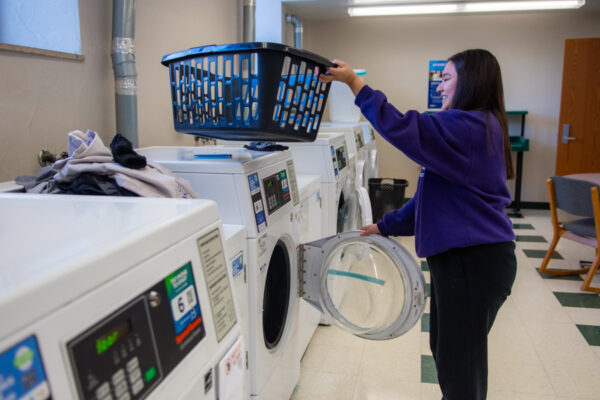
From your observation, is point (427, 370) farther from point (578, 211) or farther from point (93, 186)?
point (93, 186)

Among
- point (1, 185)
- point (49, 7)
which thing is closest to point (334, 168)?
point (49, 7)

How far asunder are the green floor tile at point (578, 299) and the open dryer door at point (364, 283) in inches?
76.7

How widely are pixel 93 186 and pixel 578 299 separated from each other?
11.3ft

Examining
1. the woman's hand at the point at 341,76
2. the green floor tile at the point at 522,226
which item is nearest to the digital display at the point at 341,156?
the woman's hand at the point at 341,76

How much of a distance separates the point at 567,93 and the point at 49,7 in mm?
5743

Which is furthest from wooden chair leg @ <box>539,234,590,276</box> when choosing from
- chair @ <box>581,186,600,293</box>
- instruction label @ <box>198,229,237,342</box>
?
instruction label @ <box>198,229,237,342</box>

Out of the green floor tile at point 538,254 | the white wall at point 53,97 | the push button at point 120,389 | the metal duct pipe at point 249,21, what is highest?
the metal duct pipe at point 249,21

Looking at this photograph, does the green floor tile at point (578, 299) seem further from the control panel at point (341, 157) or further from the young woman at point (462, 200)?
the young woman at point (462, 200)

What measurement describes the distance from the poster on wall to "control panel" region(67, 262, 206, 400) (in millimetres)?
6058

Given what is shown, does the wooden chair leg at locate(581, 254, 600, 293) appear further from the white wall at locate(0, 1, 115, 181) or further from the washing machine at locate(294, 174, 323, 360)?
the white wall at locate(0, 1, 115, 181)

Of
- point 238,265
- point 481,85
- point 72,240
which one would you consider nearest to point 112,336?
point 72,240

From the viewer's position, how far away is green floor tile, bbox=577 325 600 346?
9.55 feet

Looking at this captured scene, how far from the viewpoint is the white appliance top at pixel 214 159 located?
167 cm

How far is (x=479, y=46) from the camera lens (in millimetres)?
6188
